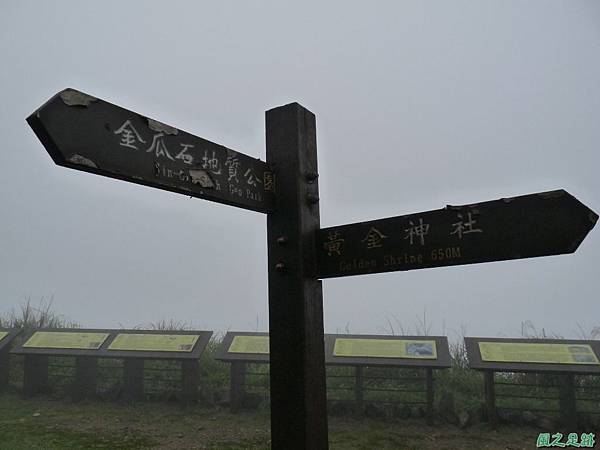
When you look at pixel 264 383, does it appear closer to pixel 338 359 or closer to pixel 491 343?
pixel 338 359

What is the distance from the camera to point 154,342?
5.95 m

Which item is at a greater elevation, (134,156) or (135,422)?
(134,156)

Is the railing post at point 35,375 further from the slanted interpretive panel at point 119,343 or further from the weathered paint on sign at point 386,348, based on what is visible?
the weathered paint on sign at point 386,348

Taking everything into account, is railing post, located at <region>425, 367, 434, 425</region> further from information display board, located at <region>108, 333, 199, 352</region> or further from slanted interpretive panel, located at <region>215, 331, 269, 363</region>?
information display board, located at <region>108, 333, 199, 352</region>

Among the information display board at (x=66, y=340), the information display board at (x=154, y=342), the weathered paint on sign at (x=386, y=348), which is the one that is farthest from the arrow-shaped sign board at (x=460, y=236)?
the information display board at (x=66, y=340)

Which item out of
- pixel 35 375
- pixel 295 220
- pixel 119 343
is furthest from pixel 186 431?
pixel 295 220

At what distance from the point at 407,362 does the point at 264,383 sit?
6.84ft

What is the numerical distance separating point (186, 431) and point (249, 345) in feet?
4.16

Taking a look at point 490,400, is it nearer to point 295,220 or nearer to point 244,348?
point 244,348

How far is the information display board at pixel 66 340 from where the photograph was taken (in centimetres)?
602

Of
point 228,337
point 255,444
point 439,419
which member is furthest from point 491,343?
point 228,337

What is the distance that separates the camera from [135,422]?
16.5 feet

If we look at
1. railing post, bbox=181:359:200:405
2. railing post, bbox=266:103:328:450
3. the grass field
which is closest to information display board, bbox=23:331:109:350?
the grass field

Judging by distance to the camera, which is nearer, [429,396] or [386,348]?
[429,396]
